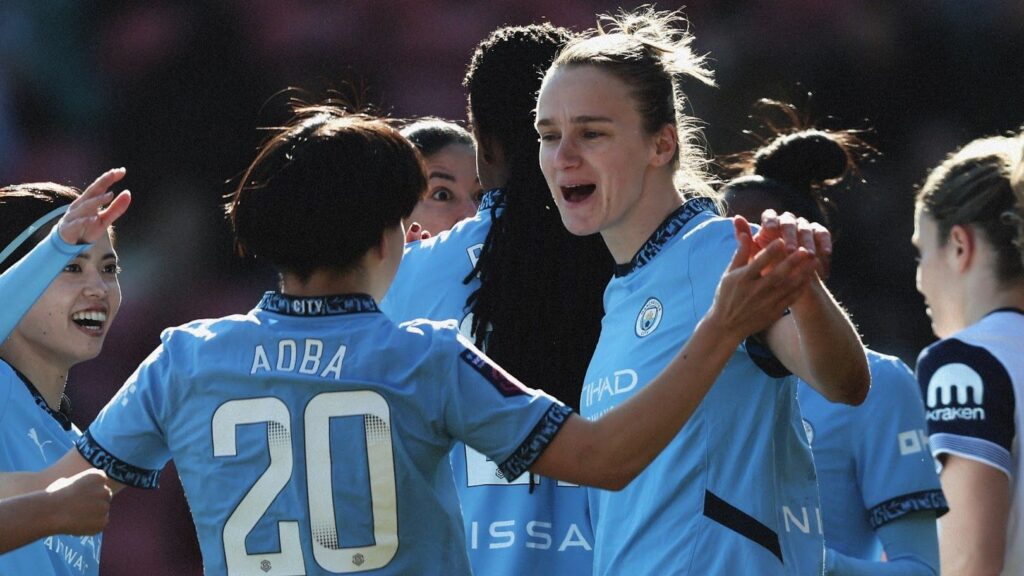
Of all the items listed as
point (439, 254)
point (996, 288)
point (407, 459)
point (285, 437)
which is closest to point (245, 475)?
point (285, 437)

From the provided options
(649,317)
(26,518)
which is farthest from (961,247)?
(26,518)

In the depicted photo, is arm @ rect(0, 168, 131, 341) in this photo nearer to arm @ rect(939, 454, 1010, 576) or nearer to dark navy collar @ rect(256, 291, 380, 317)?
dark navy collar @ rect(256, 291, 380, 317)

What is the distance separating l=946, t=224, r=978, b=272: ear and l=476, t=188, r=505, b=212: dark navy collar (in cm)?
111

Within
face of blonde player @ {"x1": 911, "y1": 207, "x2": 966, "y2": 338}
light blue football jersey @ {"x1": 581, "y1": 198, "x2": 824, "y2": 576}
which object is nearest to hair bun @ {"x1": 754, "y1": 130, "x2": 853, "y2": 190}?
face of blonde player @ {"x1": 911, "y1": 207, "x2": 966, "y2": 338}

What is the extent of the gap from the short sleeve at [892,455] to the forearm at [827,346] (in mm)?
1037

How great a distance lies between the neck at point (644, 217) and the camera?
3.08 meters

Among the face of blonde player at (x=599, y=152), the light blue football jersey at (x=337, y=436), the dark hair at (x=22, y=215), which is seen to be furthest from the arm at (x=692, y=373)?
the dark hair at (x=22, y=215)

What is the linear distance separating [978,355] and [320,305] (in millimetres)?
1529

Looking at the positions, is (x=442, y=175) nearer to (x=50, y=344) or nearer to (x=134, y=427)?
(x=50, y=344)

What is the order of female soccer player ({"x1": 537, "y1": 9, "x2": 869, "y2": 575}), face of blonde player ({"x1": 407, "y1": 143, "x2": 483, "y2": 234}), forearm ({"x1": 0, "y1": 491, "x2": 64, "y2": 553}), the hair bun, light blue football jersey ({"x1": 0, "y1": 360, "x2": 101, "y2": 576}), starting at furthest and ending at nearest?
face of blonde player ({"x1": 407, "y1": 143, "x2": 483, "y2": 234}) → the hair bun → light blue football jersey ({"x1": 0, "y1": 360, "x2": 101, "y2": 576}) → female soccer player ({"x1": 537, "y1": 9, "x2": 869, "y2": 575}) → forearm ({"x1": 0, "y1": 491, "x2": 64, "y2": 553})

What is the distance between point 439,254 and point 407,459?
1.25 m

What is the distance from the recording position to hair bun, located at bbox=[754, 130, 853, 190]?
400 cm

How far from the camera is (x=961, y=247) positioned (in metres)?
3.34

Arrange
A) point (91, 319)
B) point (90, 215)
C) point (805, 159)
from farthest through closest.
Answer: point (805, 159) → point (91, 319) → point (90, 215)
